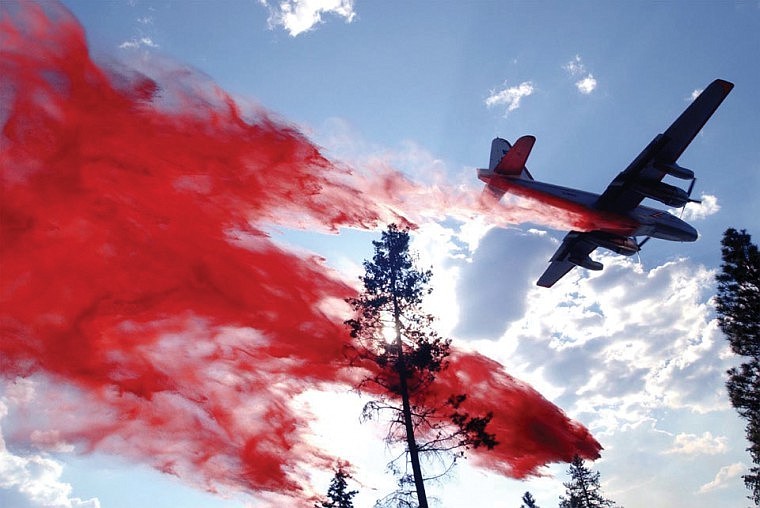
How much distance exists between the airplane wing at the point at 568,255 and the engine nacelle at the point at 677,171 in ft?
18.2

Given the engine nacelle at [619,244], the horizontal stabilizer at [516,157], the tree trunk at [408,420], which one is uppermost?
the horizontal stabilizer at [516,157]

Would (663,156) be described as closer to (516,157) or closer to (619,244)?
(619,244)

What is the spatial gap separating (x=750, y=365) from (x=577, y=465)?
2036 cm

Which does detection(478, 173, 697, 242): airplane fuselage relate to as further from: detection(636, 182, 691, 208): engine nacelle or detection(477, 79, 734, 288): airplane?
detection(636, 182, 691, 208): engine nacelle

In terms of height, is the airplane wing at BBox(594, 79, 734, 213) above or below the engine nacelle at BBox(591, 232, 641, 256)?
above

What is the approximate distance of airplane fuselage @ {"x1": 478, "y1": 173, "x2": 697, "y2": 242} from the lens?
→ 2239 cm

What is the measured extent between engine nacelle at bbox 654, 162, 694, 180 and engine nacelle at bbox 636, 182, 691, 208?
682 millimetres

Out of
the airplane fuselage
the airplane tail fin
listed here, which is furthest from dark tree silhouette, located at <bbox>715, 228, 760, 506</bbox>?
the airplane tail fin

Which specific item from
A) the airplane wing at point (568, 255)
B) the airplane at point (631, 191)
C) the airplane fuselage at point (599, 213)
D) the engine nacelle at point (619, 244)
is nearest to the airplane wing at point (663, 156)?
the airplane at point (631, 191)

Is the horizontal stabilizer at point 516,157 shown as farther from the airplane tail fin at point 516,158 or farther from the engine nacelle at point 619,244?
the engine nacelle at point 619,244

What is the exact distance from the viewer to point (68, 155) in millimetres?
15453

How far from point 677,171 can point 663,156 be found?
1.06 metres

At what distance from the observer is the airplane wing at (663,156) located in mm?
19469

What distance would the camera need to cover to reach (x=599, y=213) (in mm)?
24172
